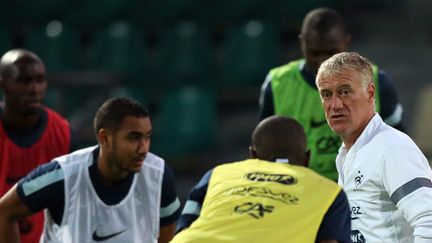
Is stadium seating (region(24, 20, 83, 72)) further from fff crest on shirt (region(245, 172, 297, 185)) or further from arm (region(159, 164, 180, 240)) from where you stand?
fff crest on shirt (region(245, 172, 297, 185))

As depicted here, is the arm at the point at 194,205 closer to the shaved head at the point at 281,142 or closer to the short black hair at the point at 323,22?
the shaved head at the point at 281,142

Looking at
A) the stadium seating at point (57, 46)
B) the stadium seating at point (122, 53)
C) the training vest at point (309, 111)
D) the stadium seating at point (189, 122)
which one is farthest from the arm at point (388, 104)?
the stadium seating at point (57, 46)

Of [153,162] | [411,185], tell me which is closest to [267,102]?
[153,162]

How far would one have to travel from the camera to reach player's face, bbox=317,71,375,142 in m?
4.61

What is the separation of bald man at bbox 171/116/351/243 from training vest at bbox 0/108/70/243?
2375 millimetres

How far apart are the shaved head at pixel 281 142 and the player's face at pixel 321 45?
7.24 ft

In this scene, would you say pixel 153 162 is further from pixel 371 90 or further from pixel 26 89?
pixel 371 90

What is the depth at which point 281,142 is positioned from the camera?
4.38m

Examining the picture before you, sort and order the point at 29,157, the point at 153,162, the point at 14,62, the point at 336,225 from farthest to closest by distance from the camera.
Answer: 1. the point at 14,62
2. the point at 29,157
3. the point at 153,162
4. the point at 336,225

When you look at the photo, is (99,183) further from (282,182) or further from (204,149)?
(204,149)

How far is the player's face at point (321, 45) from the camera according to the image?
658 centimetres

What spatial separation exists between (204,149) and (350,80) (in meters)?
7.27

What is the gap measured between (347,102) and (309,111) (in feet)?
6.74

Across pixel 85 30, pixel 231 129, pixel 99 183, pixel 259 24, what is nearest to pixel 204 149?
pixel 231 129
